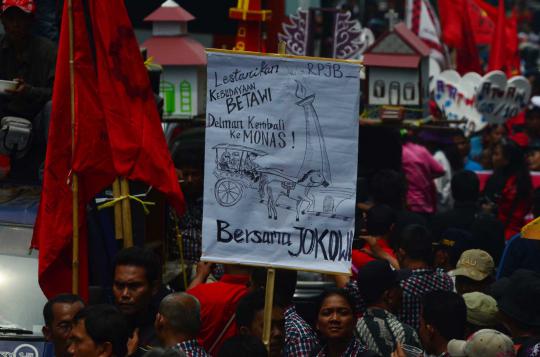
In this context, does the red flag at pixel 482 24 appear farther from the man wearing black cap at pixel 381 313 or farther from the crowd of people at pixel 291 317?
the man wearing black cap at pixel 381 313

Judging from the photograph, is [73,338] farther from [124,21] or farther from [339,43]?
[339,43]

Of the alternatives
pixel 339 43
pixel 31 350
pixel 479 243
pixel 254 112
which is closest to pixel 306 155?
pixel 254 112

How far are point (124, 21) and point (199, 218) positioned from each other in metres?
2.22

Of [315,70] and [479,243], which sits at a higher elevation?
[315,70]

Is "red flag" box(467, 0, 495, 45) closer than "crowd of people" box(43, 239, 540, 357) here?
No

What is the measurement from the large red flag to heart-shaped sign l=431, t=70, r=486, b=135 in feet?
27.9

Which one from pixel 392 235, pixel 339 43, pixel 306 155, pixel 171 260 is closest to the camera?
pixel 306 155

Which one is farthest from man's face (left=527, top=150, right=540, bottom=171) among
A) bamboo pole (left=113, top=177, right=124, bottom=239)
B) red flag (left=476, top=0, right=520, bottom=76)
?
bamboo pole (left=113, top=177, right=124, bottom=239)

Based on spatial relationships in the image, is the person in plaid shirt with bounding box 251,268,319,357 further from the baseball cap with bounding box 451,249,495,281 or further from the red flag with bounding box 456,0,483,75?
the red flag with bounding box 456,0,483,75

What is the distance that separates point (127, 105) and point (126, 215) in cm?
65

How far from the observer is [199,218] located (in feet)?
33.0

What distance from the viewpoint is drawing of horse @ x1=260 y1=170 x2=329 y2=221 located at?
23.9ft

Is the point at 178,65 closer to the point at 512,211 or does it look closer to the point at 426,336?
the point at 512,211

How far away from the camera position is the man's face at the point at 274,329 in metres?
7.39
